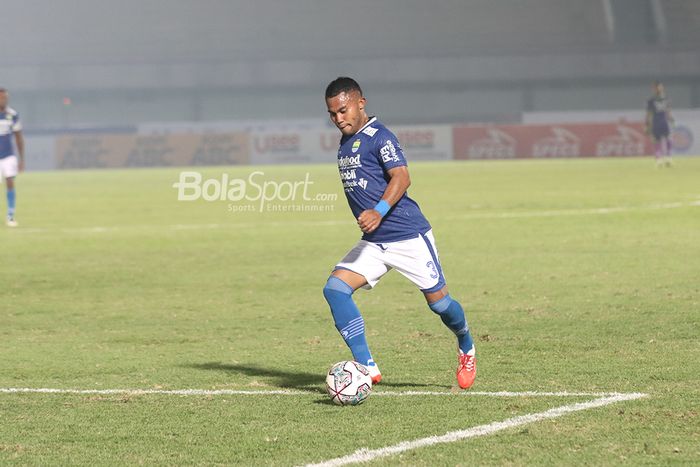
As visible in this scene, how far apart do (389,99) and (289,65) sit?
6.75 metres

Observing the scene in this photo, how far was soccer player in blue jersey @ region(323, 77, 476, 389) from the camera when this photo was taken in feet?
23.3

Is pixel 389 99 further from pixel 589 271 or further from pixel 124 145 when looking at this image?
pixel 589 271

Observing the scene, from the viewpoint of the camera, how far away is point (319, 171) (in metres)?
46.3

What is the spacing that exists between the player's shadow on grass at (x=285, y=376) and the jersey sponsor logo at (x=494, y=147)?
48.9m

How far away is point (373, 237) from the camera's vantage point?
7.21 meters

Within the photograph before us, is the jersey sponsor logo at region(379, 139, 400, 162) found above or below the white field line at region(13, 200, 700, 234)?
above

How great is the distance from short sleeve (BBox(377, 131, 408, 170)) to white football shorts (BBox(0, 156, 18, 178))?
17312 millimetres

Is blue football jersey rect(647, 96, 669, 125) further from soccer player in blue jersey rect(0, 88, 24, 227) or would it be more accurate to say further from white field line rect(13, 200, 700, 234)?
soccer player in blue jersey rect(0, 88, 24, 227)

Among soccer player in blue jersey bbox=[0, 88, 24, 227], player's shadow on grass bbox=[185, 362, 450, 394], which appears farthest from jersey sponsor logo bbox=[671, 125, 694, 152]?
player's shadow on grass bbox=[185, 362, 450, 394]

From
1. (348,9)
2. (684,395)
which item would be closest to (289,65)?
(348,9)

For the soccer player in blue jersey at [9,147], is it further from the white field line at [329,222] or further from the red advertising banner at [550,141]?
the red advertising banner at [550,141]

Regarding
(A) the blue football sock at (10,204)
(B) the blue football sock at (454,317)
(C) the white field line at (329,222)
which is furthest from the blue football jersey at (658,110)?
(B) the blue football sock at (454,317)

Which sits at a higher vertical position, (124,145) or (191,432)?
(191,432)

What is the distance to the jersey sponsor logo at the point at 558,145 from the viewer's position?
5556 centimetres
